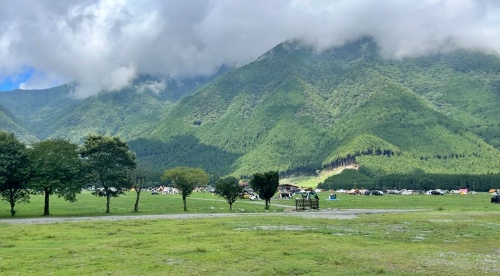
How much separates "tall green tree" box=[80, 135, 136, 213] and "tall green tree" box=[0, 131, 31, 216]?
10.0 metres

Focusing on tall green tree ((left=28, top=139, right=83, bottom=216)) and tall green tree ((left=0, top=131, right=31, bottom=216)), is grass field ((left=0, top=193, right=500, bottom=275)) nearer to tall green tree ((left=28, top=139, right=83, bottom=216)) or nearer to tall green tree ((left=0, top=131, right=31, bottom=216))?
tall green tree ((left=0, top=131, right=31, bottom=216))

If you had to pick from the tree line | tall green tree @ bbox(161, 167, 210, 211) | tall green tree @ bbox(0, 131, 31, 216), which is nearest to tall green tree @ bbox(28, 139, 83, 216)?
the tree line

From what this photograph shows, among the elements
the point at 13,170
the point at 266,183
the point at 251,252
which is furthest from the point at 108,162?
the point at 251,252

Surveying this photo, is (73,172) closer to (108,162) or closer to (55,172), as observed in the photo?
(55,172)

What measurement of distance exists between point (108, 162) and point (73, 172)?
6931 millimetres

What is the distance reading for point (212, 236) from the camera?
3988 centimetres

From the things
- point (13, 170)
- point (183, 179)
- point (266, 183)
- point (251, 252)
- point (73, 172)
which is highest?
point (13, 170)

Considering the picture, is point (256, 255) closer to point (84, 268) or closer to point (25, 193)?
point (84, 268)

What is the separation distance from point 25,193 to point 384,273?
66254 millimetres

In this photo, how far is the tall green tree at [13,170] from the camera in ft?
235

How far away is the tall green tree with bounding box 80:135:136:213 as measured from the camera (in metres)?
81.9

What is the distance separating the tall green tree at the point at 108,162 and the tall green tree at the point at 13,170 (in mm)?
10037

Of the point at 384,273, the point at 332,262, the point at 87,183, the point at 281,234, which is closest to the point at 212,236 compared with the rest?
the point at 281,234

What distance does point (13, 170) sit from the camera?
7256 centimetres
